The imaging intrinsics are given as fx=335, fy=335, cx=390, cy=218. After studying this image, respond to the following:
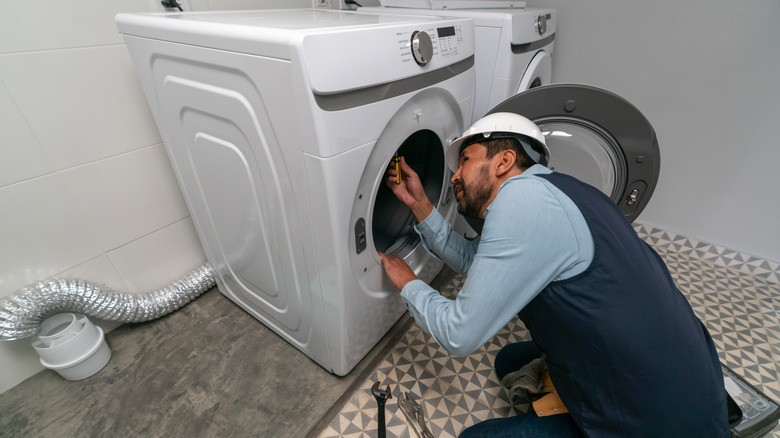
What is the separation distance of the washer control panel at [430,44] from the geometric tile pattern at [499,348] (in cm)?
98

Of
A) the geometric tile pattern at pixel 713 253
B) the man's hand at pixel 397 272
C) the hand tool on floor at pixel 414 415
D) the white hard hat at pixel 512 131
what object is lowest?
the geometric tile pattern at pixel 713 253

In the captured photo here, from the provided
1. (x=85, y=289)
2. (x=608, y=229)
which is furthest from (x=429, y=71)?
(x=85, y=289)

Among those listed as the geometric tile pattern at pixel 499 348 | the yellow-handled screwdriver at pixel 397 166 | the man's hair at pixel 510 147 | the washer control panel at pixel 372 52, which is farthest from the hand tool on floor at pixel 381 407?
the washer control panel at pixel 372 52

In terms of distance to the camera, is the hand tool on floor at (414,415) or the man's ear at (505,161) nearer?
the man's ear at (505,161)

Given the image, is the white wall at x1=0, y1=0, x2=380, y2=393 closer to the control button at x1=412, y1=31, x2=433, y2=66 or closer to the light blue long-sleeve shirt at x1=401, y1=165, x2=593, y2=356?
the control button at x1=412, y1=31, x2=433, y2=66

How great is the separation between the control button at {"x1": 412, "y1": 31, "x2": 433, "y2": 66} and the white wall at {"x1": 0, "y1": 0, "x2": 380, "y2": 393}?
2.79 ft

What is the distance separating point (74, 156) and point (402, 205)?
100cm

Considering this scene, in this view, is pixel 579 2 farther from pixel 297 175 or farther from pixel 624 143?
pixel 297 175

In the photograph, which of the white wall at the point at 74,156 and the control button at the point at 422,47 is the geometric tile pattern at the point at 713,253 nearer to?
the control button at the point at 422,47

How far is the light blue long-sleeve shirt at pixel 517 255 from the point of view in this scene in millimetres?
634

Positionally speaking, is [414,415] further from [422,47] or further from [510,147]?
[422,47]

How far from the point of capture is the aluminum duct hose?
0.94 meters

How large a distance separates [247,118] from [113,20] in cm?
65

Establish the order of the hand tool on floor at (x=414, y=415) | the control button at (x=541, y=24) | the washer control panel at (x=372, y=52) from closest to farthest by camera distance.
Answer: the washer control panel at (x=372, y=52) < the hand tool on floor at (x=414, y=415) < the control button at (x=541, y=24)
